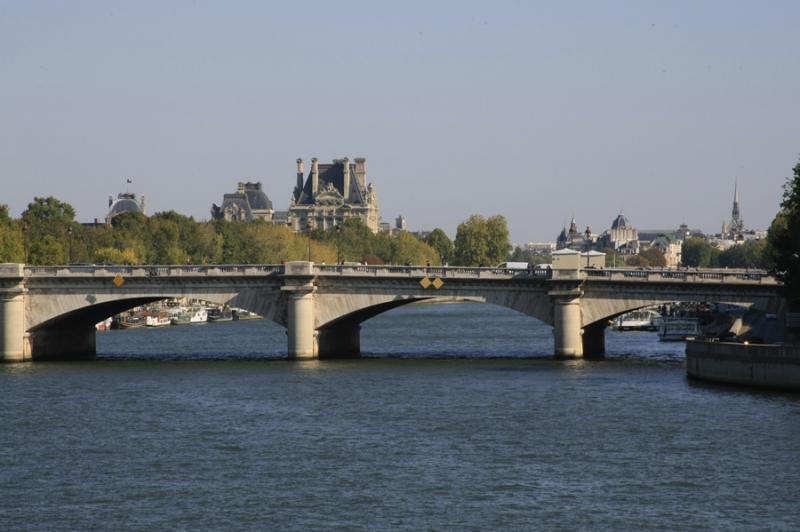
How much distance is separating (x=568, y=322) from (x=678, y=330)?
3481 cm

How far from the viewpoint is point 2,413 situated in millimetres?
68688

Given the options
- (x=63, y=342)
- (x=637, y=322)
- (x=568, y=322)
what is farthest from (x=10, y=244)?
(x=568, y=322)

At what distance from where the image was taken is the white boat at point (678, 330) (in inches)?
4606

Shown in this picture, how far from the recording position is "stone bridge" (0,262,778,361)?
85.7 meters

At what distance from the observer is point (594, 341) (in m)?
91.2

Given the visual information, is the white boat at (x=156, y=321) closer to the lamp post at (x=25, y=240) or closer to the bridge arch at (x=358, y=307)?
the lamp post at (x=25, y=240)

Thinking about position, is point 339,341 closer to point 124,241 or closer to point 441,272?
point 441,272

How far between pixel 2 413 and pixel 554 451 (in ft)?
85.5

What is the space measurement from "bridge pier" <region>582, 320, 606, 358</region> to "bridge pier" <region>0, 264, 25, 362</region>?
33182 mm

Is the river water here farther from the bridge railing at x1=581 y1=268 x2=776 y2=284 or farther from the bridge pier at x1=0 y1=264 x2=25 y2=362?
the bridge railing at x1=581 y1=268 x2=776 y2=284

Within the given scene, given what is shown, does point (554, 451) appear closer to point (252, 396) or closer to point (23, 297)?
point (252, 396)

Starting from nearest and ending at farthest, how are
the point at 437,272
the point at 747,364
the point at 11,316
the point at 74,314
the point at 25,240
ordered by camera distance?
the point at 747,364, the point at 437,272, the point at 11,316, the point at 74,314, the point at 25,240

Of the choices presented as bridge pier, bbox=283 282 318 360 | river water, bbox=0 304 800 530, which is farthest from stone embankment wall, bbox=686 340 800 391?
bridge pier, bbox=283 282 318 360

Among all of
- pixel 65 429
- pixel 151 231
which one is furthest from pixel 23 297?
pixel 151 231
